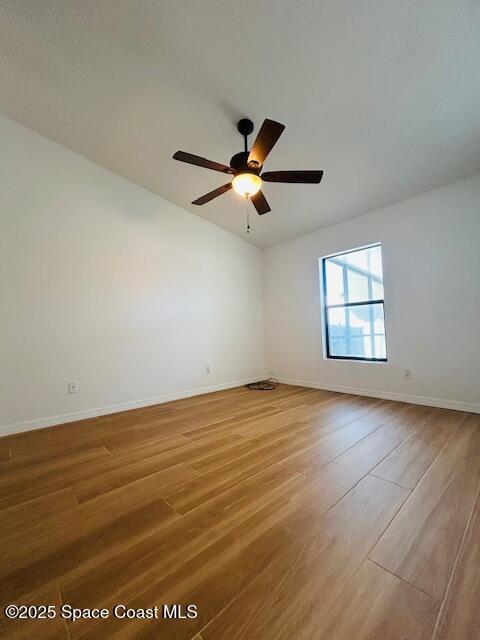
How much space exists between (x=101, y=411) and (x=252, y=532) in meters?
2.40

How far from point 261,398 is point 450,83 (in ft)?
11.5

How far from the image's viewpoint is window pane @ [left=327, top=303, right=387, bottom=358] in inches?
135

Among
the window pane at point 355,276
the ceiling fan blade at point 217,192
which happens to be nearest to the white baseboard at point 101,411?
the window pane at point 355,276

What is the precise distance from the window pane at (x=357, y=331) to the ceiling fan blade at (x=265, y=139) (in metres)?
2.54

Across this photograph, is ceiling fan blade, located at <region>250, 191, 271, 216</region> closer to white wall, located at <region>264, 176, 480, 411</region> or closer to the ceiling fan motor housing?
the ceiling fan motor housing

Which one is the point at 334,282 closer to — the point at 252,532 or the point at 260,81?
the point at 260,81

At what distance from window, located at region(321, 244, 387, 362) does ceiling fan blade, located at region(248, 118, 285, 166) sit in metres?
2.31

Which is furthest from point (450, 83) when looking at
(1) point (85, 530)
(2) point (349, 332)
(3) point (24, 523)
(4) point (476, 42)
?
(3) point (24, 523)

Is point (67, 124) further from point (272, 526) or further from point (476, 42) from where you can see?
point (272, 526)

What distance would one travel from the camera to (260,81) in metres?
1.98

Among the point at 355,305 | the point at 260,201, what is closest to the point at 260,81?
the point at 260,201

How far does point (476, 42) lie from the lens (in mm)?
1615

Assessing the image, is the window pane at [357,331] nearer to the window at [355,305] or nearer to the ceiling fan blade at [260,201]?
the window at [355,305]

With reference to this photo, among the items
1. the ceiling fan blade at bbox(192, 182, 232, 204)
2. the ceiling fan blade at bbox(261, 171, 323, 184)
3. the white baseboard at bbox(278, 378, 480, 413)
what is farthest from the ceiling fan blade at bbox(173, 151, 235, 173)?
the white baseboard at bbox(278, 378, 480, 413)
